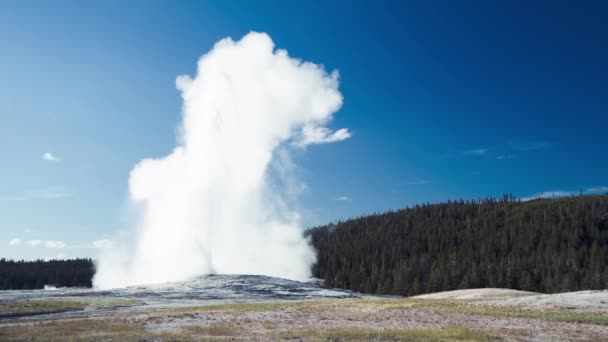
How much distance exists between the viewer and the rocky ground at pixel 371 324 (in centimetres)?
2525

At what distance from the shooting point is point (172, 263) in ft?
344

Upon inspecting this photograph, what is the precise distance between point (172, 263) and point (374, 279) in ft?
169

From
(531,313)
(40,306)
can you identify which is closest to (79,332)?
(531,313)

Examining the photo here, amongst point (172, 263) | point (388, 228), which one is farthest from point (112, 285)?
point (388, 228)

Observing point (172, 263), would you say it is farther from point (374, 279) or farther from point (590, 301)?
point (590, 301)

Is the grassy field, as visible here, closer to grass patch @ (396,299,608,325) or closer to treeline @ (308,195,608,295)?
grass patch @ (396,299,608,325)

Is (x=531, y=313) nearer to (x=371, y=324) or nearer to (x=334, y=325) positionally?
(x=371, y=324)

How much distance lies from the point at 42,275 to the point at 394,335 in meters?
154

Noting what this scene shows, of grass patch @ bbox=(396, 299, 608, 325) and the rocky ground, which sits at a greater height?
grass patch @ bbox=(396, 299, 608, 325)

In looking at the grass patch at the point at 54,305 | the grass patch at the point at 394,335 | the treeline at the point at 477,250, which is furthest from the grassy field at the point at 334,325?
the treeline at the point at 477,250

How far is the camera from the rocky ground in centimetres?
2525

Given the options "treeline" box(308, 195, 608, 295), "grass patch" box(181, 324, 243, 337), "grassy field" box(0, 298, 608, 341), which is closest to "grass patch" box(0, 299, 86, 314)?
"grassy field" box(0, 298, 608, 341)

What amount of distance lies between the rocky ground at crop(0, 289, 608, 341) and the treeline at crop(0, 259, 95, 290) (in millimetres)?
111136

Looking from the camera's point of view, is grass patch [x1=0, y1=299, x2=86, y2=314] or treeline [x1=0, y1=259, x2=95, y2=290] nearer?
grass patch [x1=0, y1=299, x2=86, y2=314]
